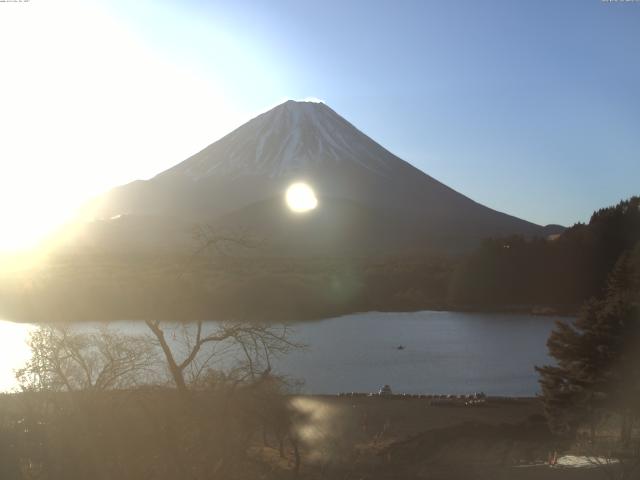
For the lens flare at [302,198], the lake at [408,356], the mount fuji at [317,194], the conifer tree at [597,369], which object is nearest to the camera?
the conifer tree at [597,369]

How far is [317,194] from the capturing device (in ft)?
202

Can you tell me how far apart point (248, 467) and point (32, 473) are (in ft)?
5.85

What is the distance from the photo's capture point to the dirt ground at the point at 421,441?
7988 mm

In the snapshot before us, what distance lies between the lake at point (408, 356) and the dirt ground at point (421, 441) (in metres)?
2.06

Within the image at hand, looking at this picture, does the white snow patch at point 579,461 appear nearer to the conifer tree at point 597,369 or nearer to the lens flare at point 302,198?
the conifer tree at point 597,369

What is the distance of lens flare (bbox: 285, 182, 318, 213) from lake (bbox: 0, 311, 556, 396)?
107 ft

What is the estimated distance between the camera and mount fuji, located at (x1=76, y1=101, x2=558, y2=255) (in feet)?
183

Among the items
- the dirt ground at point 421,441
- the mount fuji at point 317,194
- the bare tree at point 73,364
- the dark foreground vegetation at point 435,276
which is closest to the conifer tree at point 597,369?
the dirt ground at point 421,441

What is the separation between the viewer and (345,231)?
58.5 metres

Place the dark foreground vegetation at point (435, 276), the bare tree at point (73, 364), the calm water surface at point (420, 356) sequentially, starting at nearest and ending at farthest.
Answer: the bare tree at point (73, 364), the calm water surface at point (420, 356), the dark foreground vegetation at point (435, 276)

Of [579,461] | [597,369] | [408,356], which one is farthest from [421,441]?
[408,356]

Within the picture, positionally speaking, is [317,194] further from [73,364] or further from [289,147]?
[73,364]

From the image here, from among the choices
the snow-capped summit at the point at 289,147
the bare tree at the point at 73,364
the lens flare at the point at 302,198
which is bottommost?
the bare tree at the point at 73,364

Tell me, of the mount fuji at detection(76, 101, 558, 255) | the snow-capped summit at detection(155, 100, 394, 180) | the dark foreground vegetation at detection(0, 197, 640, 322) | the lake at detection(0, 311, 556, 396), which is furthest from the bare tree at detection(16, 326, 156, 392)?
the snow-capped summit at detection(155, 100, 394, 180)
